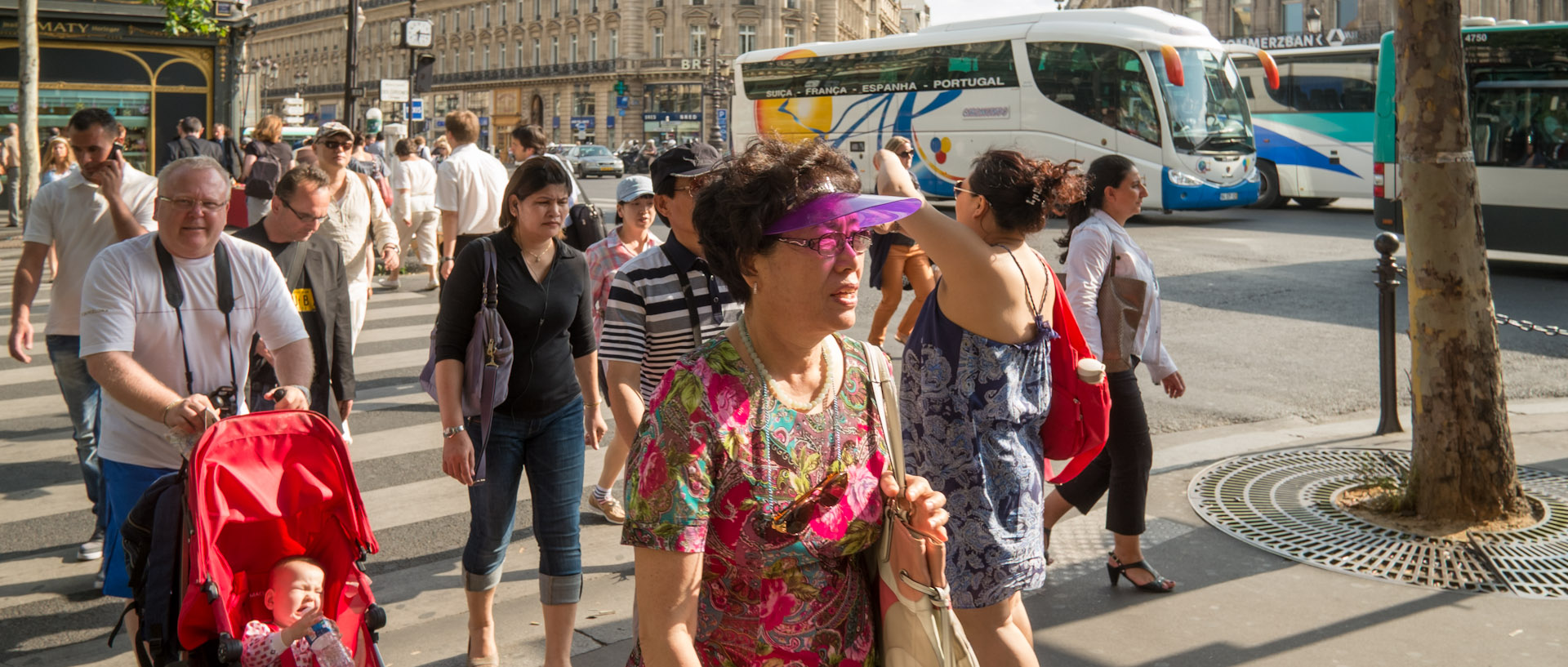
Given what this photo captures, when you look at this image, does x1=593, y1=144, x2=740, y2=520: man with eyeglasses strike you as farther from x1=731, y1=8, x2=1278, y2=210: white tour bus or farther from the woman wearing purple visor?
x1=731, y1=8, x2=1278, y2=210: white tour bus

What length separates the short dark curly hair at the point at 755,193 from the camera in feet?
7.27

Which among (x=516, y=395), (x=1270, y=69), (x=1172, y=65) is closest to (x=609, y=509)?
(x=516, y=395)

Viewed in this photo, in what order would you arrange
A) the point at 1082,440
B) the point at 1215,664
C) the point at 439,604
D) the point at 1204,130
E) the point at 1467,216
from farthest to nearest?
1. the point at 1204,130
2. the point at 1467,216
3. the point at 439,604
4. the point at 1215,664
5. the point at 1082,440

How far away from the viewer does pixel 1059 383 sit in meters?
3.39

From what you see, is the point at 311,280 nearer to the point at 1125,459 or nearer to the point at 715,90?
the point at 1125,459

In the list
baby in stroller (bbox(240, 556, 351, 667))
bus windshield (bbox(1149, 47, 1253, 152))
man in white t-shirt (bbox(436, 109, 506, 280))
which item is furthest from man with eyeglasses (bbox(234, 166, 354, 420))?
bus windshield (bbox(1149, 47, 1253, 152))

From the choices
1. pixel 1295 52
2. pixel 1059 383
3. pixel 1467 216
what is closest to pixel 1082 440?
pixel 1059 383

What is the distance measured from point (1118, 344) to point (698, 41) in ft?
241

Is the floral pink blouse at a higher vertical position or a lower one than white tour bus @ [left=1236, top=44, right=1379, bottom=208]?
lower

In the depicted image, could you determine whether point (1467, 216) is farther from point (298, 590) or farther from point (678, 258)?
point (298, 590)

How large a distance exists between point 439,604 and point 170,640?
6.28 feet

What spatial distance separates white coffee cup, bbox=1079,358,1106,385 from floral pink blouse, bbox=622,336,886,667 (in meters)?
1.17

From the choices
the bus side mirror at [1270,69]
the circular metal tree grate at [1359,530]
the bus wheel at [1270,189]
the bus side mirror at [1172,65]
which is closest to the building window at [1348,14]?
the bus wheel at [1270,189]

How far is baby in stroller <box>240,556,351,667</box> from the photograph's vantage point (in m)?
2.92
